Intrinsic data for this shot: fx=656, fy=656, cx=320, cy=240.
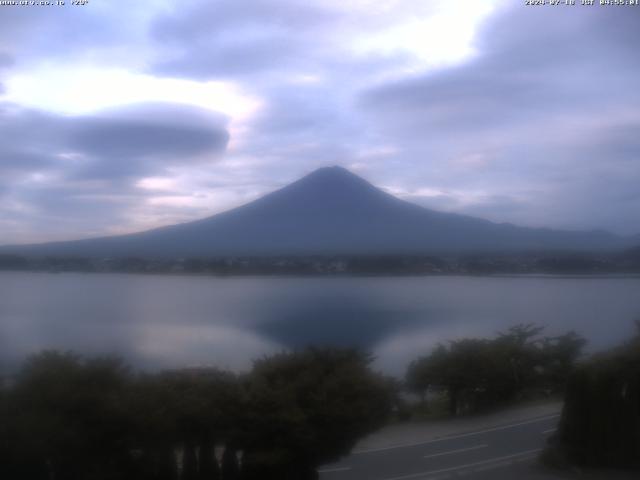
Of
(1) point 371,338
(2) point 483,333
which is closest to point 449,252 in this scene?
(2) point 483,333

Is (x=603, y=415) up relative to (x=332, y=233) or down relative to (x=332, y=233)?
down

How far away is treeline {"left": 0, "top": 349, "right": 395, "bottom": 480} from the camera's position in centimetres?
775

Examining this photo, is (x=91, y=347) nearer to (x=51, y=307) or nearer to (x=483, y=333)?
(x=51, y=307)

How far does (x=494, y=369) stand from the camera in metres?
11.5

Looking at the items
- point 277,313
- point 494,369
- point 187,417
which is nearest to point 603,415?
point 494,369

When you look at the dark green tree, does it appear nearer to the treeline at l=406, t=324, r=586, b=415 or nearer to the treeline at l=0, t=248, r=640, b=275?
the treeline at l=406, t=324, r=586, b=415

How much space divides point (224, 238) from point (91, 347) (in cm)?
586

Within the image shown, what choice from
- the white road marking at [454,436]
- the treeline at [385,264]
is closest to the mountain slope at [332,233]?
the treeline at [385,264]

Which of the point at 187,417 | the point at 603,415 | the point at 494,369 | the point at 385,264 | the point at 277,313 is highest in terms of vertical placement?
the point at 385,264

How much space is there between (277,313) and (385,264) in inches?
111

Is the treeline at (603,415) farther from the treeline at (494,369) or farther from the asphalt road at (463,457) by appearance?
the treeline at (494,369)

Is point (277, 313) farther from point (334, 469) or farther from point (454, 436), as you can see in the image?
point (454, 436)

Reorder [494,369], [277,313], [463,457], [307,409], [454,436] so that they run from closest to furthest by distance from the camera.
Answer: [307,409], [463,457], [454,436], [277,313], [494,369]

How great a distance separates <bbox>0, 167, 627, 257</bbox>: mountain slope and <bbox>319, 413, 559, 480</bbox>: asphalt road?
14.3 feet
